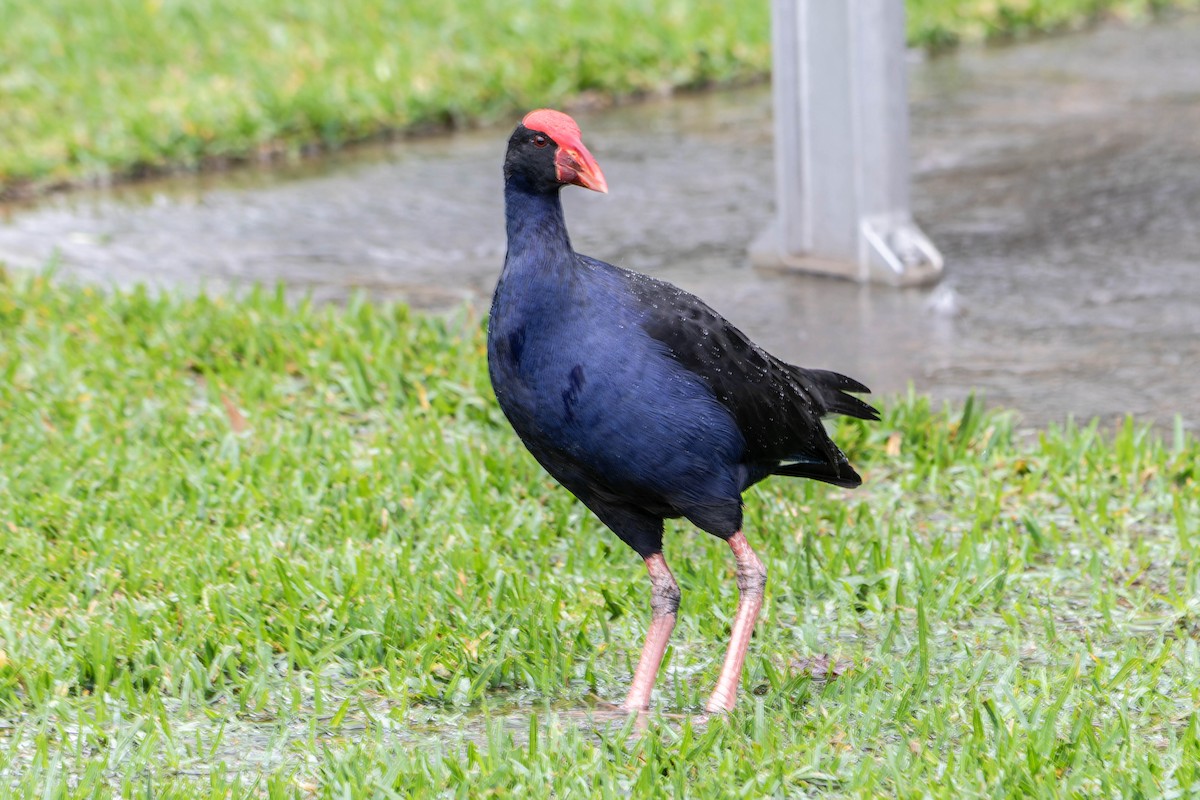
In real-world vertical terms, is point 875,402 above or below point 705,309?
below

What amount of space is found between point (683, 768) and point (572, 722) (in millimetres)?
378

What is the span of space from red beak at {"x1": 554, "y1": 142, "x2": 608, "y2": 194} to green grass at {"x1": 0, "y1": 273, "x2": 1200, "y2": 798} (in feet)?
3.93

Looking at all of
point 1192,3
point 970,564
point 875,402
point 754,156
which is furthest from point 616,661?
point 1192,3

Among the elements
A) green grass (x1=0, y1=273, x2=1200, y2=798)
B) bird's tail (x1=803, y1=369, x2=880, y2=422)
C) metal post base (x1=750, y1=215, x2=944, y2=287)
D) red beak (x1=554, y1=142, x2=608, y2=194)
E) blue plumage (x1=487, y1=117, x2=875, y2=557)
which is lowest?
green grass (x1=0, y1=273, x2=1200, y2=798)

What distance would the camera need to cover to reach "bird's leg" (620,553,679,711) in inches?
150

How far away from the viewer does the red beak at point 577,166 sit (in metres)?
3.50

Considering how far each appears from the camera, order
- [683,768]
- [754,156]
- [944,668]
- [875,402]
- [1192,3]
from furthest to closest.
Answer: [1192,3] < [754,156] < [875,402] < [944,668] < [683,768]

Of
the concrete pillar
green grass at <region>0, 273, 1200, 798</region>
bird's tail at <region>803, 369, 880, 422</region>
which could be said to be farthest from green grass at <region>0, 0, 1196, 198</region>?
bird's tail at <region>803, 369, 880, 422</region>

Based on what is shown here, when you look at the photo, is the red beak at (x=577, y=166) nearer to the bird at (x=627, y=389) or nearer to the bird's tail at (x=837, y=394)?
the bird at (x=627, y=389)

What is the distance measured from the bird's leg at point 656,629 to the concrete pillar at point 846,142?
3100 millimetres

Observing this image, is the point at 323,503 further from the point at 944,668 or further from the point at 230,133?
the point at 230,133

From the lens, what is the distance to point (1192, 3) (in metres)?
12.0

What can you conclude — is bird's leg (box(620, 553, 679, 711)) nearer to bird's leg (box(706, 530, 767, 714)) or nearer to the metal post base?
bird's leg (box(706, 530, 767, 714))

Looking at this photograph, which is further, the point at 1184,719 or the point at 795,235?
the point at 795,235
